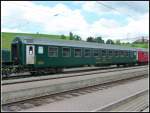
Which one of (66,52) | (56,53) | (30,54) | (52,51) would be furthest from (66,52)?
(30,54)

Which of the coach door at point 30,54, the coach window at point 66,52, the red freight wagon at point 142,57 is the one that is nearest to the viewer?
the coach door at point 30,54

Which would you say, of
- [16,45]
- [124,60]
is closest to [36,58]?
[16,45]

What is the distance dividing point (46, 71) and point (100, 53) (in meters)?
10.5

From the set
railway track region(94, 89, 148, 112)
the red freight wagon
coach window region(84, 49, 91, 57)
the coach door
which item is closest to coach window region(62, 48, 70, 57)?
coach window region(84, 49, 91, 57)

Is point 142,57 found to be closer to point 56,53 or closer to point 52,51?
point 56,53

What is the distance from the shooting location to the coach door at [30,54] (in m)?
26.0

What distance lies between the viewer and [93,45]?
35.8 metres

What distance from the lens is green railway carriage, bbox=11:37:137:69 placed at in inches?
1032

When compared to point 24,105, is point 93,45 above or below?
above

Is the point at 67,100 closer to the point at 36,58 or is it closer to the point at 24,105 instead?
the point at 24,105

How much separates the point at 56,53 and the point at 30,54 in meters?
3.28

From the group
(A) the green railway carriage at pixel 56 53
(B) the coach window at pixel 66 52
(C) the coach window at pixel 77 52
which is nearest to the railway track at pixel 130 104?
(A) the green railway carriage at pixel 56 53

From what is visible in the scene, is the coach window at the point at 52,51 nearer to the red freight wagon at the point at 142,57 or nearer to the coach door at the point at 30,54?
the coach door at the point at 30,54

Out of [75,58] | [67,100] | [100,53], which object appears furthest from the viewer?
[100,53]
